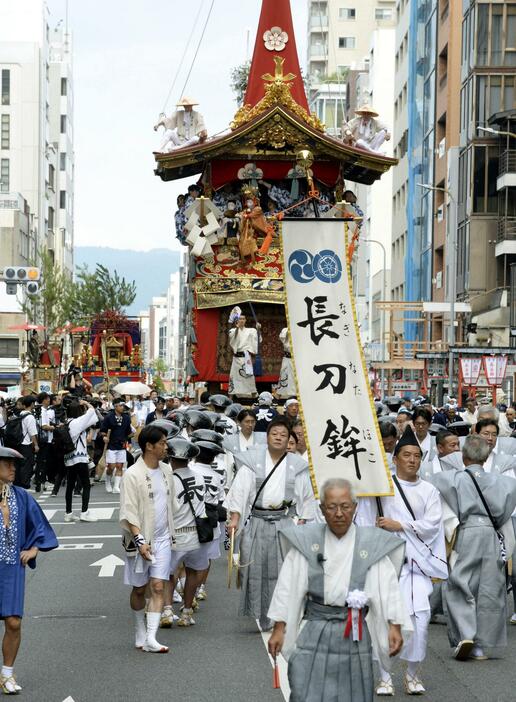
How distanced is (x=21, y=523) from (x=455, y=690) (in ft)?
9.10

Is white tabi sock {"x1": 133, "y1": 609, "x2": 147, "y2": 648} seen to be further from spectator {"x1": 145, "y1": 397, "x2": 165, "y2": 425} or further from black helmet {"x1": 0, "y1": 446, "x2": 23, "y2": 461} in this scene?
spectator {"x1": 145, "y1": 397, "x2": 165, "y2": 425}

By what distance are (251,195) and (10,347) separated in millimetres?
47869

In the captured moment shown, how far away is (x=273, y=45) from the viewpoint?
945 inches

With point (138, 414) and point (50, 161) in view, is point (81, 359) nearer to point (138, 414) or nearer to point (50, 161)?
point (138, 414)

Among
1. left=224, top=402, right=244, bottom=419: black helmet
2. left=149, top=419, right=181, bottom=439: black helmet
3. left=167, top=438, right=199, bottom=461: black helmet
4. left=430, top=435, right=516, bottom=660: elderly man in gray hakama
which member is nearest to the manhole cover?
left=149, top=419, right=181, bottom=439: black helmet

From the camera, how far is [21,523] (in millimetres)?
7984

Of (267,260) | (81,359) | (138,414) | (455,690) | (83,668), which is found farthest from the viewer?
(81,359)

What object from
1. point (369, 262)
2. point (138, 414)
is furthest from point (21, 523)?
point (369, 262)

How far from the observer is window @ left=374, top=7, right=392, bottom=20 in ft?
308

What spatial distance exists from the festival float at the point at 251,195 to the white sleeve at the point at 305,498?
11.5m

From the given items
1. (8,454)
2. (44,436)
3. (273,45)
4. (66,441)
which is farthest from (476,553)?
(273,45)

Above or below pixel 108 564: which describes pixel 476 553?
above

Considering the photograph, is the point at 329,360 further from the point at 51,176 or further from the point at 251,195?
the point at 51,176

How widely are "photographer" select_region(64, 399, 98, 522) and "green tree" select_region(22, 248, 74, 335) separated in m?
43.7
